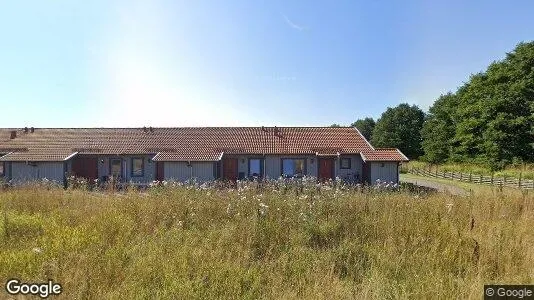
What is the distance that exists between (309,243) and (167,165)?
73.0 ft

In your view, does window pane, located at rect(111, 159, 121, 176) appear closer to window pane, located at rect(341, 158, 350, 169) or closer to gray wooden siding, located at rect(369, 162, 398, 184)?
window pane, located at rect(341, 158, 350, 169)

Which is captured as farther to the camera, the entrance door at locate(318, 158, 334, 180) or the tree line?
the tree line

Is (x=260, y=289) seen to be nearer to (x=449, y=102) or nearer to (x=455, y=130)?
(x=455, y=130)

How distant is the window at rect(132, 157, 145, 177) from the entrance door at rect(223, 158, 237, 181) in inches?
262

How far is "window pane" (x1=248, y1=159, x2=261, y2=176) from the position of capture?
27.1 meters

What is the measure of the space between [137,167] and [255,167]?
31.5 ft

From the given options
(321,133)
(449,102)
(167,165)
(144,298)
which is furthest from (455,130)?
(144,298)

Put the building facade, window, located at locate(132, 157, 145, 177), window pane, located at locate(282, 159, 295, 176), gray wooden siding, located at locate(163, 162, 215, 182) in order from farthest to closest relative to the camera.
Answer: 1. window, located at locate(132, 157, 145, 177)
2. window pane, located at locate(282, 159, 295, 176)
3. gray wooden siding, located at locate(163, 162, 215, 182)
4. the building facade

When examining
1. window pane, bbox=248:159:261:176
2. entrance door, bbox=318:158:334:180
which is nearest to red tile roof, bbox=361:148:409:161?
entrance door, bbox=318:158:334:180

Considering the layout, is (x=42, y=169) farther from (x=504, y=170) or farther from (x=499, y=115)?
(x=499, y=115)

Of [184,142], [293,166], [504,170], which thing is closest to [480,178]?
[504,170]

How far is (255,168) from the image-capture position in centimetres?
2717

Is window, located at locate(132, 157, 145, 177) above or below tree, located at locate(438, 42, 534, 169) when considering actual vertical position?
below

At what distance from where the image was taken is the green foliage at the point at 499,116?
126 ft
